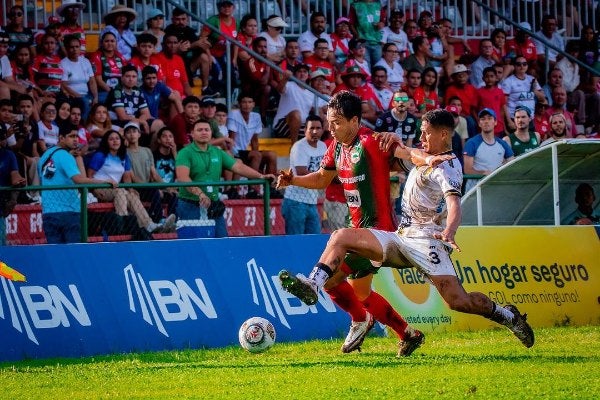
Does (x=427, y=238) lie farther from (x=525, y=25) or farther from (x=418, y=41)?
(x=525, y=25)

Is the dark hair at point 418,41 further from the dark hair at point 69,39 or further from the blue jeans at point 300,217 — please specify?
the blue jeans at point 300,217

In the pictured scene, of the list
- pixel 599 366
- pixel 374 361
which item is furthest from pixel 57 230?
pixel 599 366

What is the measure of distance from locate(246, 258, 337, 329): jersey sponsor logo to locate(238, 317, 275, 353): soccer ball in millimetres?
2084

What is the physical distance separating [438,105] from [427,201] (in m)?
10.3

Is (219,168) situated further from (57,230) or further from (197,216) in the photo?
(57,230)

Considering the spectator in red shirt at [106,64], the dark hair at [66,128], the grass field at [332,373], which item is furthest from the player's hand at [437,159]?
the spectator in red shirt at [106,64]

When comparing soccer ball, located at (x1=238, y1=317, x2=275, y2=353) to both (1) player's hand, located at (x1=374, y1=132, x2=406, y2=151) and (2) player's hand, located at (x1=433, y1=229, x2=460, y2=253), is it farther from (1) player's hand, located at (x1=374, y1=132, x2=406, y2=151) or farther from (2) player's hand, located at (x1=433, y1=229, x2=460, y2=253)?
(2) player's hand, located at (x1=433, y1=229, x2=460, y2=253)

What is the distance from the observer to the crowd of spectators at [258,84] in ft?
53.7

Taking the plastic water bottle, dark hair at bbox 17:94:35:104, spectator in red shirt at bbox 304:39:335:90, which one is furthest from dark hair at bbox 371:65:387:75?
the plastic water bottle

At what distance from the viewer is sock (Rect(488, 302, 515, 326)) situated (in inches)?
413

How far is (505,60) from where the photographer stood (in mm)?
22781

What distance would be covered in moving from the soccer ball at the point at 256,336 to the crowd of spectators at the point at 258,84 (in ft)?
10.5

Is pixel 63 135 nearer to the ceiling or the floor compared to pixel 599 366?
nearer to the ceiling

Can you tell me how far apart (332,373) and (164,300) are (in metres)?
3.64
